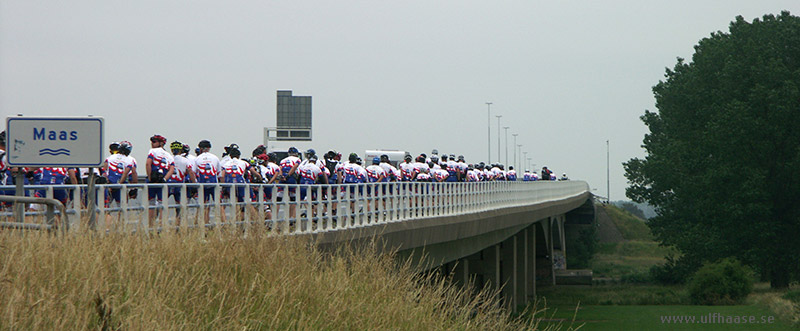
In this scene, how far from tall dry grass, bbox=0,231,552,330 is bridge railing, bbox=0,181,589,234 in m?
0.63

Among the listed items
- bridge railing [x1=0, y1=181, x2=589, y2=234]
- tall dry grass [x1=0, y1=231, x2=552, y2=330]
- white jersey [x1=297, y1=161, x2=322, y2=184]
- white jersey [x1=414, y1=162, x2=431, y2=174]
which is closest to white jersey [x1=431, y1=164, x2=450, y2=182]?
bridge railing [x1=0, y1=181, x2=589, y2=234]

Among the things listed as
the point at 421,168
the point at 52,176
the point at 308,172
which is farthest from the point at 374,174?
the point at 52,176

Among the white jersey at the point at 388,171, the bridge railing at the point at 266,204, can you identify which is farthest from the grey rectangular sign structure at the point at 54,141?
the white jersey at the point at 388,171

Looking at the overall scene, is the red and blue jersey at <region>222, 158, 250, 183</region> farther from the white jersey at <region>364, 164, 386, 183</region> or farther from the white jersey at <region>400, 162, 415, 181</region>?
the white jersey at <region>400, 162, 415, 181</region>

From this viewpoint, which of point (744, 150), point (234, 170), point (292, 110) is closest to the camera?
point (234, 170)

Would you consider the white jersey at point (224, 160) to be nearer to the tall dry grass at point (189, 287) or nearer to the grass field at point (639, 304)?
the tall dry grass at point (189, 287)

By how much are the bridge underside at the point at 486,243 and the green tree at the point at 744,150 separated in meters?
7.61

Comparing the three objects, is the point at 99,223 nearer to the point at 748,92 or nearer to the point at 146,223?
the point at 146,223

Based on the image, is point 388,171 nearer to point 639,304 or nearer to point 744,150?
point 744,150

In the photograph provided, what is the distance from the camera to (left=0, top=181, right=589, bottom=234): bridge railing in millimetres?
11562

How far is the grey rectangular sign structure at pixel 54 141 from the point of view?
10.5m

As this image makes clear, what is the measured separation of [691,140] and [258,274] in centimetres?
5887

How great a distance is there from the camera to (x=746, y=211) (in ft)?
194

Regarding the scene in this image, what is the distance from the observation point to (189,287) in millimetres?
9938
